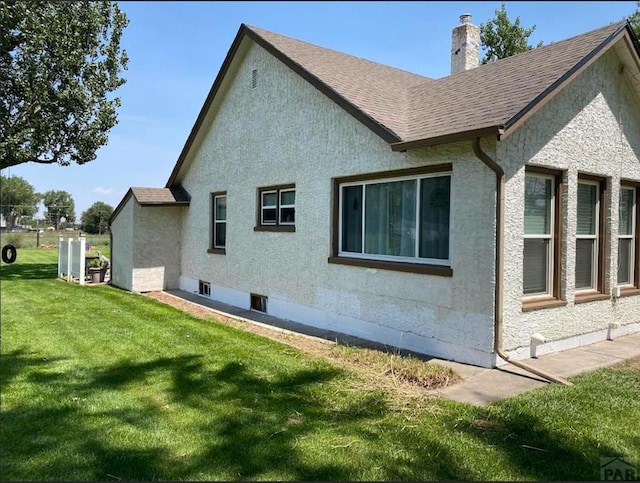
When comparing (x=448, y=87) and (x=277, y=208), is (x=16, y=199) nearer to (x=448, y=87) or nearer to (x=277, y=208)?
(x=277, y=208)

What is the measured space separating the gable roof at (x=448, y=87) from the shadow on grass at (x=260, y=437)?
346cm

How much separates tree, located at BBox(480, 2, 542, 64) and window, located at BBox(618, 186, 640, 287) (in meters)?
14.2

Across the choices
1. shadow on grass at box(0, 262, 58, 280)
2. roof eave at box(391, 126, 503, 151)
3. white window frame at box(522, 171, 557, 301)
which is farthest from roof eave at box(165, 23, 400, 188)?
shadow on grass at box(0, 262, 58, 280)

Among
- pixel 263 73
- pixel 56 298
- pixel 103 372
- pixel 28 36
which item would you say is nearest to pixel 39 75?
pixel 28 36

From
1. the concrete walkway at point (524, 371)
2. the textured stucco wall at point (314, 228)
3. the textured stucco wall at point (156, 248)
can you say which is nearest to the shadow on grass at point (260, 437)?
the concrete walkway at point (524, 371)

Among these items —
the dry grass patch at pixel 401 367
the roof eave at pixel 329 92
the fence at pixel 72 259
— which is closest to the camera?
the dry grass patch at pixel 401 367

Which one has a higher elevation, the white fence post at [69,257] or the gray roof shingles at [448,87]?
the gray roof shingles at [448,87]

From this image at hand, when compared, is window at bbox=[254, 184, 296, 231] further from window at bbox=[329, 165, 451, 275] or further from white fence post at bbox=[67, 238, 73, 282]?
white fence post at bbox=[67, 238, 73, 282]

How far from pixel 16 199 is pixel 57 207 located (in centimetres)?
251

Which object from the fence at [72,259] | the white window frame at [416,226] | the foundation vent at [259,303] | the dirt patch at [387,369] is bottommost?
the dirt patch at [387,369]

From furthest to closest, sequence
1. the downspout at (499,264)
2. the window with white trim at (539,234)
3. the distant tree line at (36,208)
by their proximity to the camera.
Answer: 1. the distant tree line at (36,208)
2. the window with white trim at (539,234)
3. the downspout at (499,264)

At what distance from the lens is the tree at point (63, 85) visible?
14.0m

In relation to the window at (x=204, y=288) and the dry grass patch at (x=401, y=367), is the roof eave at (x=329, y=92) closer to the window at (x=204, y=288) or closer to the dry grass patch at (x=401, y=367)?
the dry grass patch at (x=401, y=367)

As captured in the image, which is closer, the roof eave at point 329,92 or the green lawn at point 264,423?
the green lawn at point 264,423
